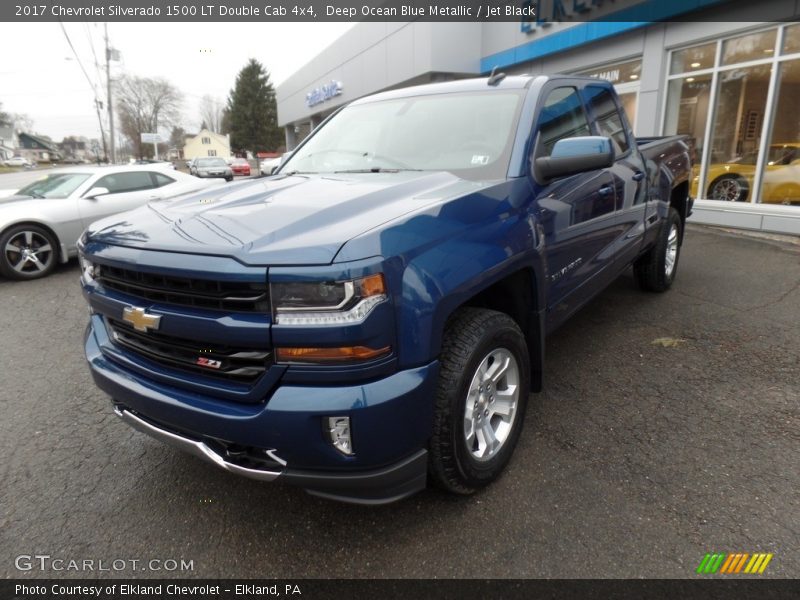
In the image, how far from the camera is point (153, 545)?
2197mm

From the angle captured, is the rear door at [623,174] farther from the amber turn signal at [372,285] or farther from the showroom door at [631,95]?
the showroom door at [631,95]

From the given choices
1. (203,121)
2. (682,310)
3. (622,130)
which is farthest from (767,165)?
(203,121)

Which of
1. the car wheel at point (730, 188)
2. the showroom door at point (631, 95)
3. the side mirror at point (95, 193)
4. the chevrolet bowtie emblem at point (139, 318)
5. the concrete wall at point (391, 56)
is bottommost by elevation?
the car wheel at point (730, 188)

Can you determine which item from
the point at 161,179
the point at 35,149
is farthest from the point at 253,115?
the point at 35,149

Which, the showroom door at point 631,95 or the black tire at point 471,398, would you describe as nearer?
the black tire at point 471,398

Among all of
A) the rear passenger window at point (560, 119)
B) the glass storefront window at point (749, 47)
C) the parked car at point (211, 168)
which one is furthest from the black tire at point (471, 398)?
the parked car at point (211, 168)

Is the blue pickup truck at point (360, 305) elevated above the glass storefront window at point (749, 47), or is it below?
below

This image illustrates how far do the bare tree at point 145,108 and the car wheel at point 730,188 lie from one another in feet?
186

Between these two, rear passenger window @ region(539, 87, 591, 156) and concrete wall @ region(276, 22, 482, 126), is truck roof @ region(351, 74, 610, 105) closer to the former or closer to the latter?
rear passenger window @ region(539, 87, 591, 156)

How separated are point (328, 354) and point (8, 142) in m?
123

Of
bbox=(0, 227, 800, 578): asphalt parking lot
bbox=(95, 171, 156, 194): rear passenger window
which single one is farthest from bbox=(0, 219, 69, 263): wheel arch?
bbox=(0, 227, 800, 578): asphalt parking lot

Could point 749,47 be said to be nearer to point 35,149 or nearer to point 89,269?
point 89,269

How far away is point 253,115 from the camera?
61.9 metres

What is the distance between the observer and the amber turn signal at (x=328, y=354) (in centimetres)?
A: 175
